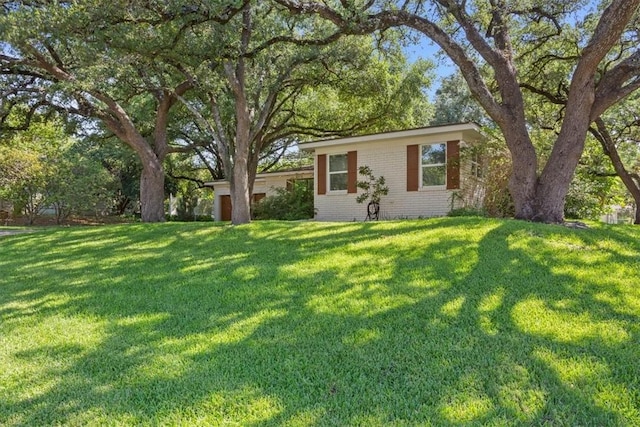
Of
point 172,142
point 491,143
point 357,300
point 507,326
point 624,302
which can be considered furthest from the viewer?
Answer: point 172,142

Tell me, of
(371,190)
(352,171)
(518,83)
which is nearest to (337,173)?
(352,171)


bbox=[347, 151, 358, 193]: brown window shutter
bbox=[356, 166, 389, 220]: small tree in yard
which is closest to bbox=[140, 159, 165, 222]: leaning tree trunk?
bbox=[347, 151, 358, 193]: brown window shutter

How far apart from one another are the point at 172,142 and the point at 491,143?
54.1 ft

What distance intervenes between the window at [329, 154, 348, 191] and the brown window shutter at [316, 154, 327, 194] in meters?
0.19

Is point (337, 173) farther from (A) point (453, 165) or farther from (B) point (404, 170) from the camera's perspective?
(A) point (453, 165)

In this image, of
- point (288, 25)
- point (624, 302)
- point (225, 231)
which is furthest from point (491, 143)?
point (624, 302)

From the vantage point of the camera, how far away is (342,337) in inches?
125

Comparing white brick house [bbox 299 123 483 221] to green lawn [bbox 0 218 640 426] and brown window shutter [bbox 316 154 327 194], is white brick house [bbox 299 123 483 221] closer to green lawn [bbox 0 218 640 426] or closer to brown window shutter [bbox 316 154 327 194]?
brown window shutter [bbox 316 154 327 194]

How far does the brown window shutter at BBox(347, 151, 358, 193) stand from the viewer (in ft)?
45.7

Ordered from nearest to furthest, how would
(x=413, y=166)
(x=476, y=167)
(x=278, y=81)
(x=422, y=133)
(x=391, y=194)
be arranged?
(x=278, y=81) < (x=422, y=133) < (x=476, y=167) < (x=413, y=166) < (x=391, y=194)

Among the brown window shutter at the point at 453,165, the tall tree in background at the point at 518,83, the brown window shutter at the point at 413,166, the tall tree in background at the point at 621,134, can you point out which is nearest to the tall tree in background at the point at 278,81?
the tall tree in background at the point at 518,83

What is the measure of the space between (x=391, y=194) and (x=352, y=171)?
1569mm

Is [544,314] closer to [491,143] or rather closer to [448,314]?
[448,314]

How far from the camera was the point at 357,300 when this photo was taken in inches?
157
